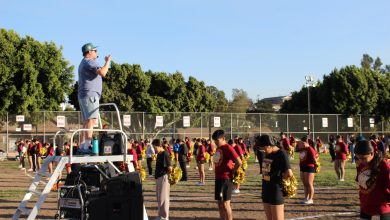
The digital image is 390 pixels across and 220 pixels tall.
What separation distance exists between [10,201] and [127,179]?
9.64 meters

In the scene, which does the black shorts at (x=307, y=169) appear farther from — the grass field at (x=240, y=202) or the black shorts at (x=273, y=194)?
the black shorts at (x=273, y=194)

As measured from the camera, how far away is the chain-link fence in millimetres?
36062

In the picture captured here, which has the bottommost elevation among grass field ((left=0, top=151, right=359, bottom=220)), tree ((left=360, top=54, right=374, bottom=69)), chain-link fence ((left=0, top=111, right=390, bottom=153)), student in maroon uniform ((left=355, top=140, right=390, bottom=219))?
grass field ((left=0, top=151, right=359, bottom=220))

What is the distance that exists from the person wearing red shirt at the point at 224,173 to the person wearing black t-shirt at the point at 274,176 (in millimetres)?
1106

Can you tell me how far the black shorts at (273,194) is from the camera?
7.95 meters

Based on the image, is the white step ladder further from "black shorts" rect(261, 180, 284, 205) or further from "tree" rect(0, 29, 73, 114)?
"tree" rect(0, 29, 73, 114)

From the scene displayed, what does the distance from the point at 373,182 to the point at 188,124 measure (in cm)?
3515

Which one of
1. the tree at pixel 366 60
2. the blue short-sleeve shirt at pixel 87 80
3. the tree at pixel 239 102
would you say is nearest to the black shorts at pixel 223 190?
the blue short-sleeve shirt at pixel 87 80

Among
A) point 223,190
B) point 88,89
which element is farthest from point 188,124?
point 88,89

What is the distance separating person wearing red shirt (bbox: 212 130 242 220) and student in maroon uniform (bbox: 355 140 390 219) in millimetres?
2944

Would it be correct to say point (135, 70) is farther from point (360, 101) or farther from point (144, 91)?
point (360, 101)

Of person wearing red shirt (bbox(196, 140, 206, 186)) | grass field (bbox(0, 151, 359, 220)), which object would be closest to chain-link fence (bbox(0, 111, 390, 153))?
person wearing red shirt (bbox(196, 140, 206, 186))

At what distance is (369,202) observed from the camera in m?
6.52

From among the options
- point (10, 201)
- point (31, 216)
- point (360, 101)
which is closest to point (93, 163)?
point (31, 216)
